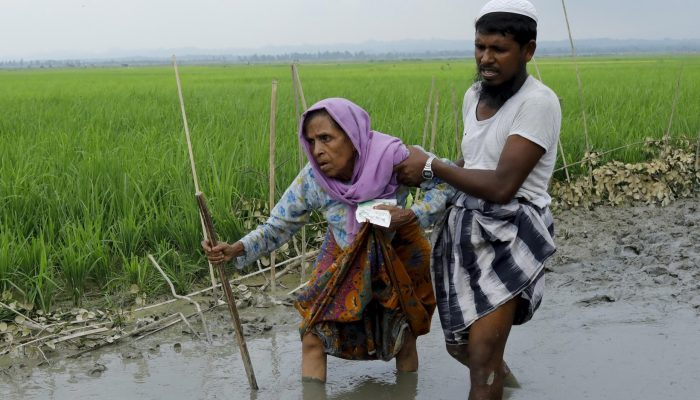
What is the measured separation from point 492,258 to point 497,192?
0.21 metres

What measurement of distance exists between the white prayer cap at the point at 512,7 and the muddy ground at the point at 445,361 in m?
1.34

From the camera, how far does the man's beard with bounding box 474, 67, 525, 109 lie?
8.10ft

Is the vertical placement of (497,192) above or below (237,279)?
above

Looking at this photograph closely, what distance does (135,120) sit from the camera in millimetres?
8578

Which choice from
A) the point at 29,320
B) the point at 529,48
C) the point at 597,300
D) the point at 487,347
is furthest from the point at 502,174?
the point at 29,320

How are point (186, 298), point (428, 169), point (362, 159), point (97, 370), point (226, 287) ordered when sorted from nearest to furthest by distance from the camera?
1. point (428, 169)
2. point (362, 159)
3. point (226, 287)
4. point (97, 370)
5. point (186, 298)

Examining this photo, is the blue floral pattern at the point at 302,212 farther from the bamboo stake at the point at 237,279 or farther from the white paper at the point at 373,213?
the bamboo stake at the point at 237,279

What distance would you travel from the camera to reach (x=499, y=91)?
2490 millimetres

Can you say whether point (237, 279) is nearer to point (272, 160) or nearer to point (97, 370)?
point (272, 160)

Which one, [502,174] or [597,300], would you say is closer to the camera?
[502,174]

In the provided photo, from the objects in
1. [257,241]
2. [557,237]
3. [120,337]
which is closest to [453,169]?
[257,241]

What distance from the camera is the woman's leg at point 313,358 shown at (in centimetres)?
287

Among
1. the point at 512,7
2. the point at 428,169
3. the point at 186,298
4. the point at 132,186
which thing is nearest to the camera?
the point at 512,7

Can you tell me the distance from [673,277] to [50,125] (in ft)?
17.8
